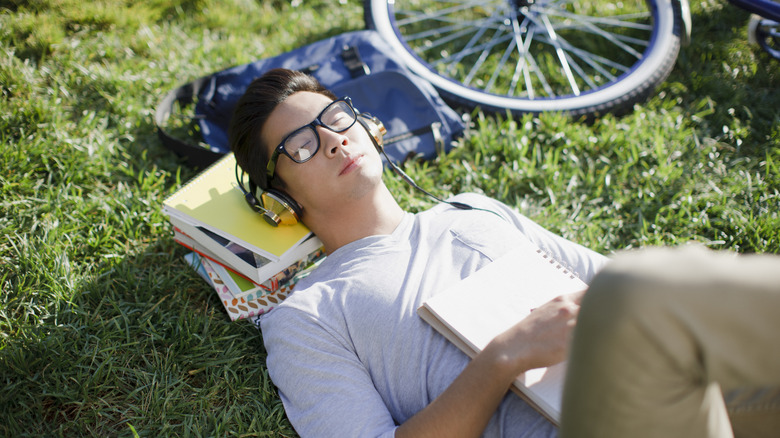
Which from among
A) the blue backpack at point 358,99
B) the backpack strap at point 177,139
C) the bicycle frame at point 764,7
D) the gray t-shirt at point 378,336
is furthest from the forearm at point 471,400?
the bicycle frame at point 764,7

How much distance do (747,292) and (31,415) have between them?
252 centimetres

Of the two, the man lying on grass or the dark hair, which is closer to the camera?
the man lying on grass

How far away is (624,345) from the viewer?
127 cm

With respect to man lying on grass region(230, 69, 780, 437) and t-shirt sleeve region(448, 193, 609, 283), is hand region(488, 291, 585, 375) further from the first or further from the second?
t-shirt sleeve region(448, 193, 609, 283)

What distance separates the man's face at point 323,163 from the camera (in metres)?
2.39

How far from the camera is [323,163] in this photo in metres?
2.39

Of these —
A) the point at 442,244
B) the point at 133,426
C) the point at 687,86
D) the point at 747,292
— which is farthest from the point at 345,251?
the point at 687,86

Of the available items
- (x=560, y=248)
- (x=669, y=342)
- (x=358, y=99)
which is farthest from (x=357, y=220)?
(x=669, y=342)

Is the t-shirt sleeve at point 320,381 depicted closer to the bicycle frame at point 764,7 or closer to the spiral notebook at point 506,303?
the spiral notebook at point 506,303

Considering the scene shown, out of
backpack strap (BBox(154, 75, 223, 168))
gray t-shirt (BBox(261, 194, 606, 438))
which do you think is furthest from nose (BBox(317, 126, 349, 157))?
backpack strap (BBox(154, 75, 223, 168))

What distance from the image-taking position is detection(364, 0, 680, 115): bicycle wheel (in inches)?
149

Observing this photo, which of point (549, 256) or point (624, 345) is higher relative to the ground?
point (624, 345)

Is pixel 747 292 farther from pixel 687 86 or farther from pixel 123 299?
pixel 687 86

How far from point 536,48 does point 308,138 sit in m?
2.69
